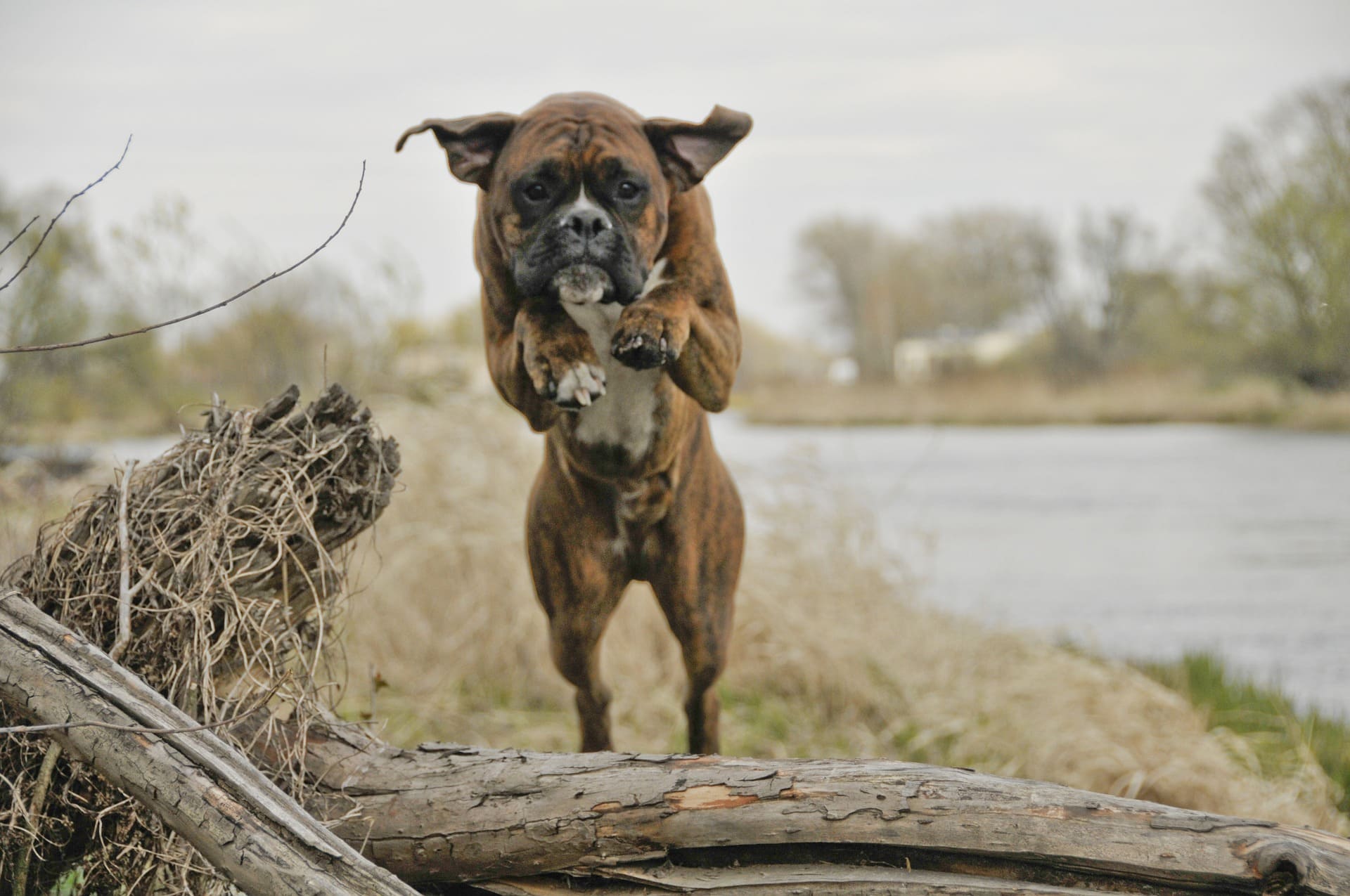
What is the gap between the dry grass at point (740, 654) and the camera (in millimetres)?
5660

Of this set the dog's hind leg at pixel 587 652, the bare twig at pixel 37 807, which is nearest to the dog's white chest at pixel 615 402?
the dog's hind leg at pixel 587 652

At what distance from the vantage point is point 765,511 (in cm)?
671

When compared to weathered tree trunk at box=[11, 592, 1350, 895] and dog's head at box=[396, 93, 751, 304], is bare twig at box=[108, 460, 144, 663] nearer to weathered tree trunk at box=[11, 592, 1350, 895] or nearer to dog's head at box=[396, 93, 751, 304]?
weathered tree trunk at box=[11, 592, 1350, 895]

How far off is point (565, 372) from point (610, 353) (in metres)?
0.28

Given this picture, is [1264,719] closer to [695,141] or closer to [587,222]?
[695,141]

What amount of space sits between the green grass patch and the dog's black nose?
440 cm

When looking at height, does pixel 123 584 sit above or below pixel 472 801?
above

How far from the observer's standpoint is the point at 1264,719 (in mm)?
6043

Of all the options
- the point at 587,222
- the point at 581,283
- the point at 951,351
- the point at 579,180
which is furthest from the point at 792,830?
the point at 951,351

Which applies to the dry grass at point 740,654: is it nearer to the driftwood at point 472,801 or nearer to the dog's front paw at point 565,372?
the driftwood at point 472,801

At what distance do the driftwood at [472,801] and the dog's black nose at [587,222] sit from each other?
911 mm

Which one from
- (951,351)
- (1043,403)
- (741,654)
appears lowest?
(741,654)

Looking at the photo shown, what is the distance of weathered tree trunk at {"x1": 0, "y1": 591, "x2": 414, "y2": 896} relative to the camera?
199 centimetres

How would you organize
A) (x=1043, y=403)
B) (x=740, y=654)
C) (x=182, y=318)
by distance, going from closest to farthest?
(x=182, y=318) < (x=740, y=654) < (x=1043, y=403)
